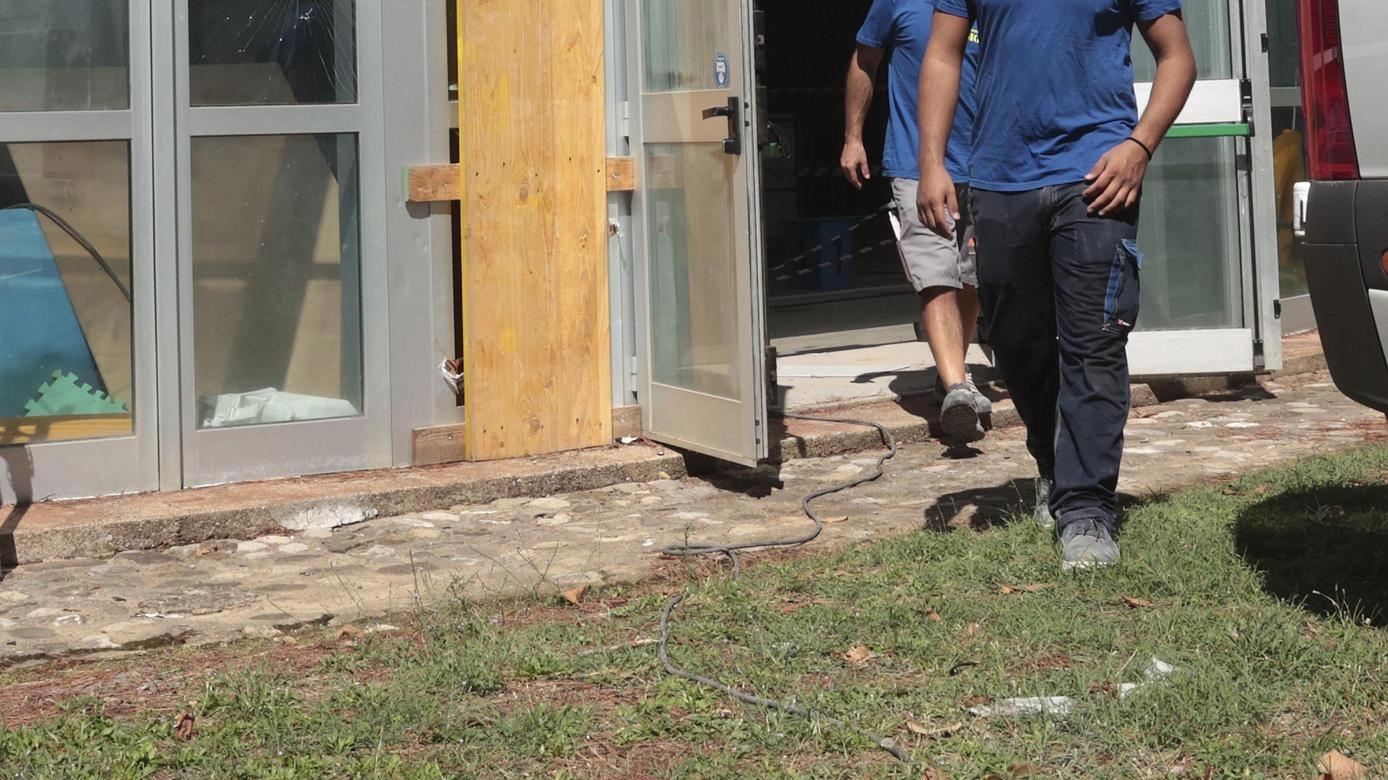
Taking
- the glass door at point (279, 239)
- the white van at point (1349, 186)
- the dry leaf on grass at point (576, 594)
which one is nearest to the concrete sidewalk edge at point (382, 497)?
the glass door at point (279, 239)

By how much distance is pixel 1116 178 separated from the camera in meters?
4.54

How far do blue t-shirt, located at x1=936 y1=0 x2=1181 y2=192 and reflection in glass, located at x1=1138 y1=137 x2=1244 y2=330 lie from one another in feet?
11.3

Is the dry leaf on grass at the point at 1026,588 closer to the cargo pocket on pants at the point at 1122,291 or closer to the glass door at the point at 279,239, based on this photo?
the cargo pocket on pants at the point at 1122,291

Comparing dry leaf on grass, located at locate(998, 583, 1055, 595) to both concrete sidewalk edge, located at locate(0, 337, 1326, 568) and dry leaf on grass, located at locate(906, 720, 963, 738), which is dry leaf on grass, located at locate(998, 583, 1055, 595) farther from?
concrete sidewalk edge, located at locate(0, 337, 1326, 568)

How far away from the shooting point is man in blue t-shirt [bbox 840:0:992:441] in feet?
22.8

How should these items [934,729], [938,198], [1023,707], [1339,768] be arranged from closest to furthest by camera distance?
[1339,768]
[934,729]
[1023,707]
[938,198]

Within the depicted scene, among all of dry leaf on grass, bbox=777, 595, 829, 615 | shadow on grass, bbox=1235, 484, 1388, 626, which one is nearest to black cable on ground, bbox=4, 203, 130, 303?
dry leaf on grass, bbox=777, 595, 829, 615

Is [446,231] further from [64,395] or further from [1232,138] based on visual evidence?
[1232,138]

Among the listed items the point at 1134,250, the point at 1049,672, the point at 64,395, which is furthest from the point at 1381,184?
the point at 64,395

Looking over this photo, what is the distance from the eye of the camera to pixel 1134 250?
4.62 m

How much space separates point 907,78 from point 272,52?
8.48ft

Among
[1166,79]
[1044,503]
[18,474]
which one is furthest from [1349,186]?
[18,474]

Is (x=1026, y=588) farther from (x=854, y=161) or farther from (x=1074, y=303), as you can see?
(x=854, y=161)

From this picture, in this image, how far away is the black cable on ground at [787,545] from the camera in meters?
3.40
